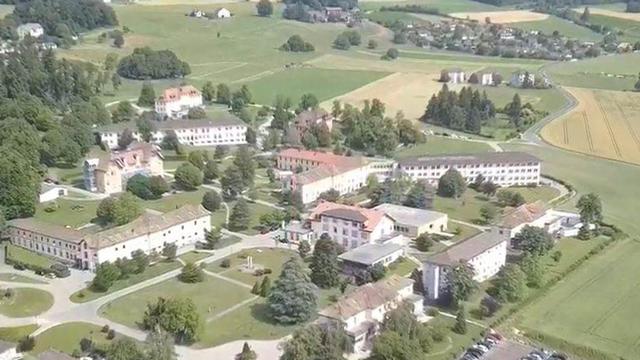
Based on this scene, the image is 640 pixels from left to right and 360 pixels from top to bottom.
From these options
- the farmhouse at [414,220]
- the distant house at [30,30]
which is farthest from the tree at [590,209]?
the distant house at [30,30]

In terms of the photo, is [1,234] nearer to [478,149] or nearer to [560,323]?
[560,323]

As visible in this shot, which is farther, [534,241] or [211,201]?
[211,201]

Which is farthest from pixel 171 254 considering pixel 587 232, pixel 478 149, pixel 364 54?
pixel 364 54

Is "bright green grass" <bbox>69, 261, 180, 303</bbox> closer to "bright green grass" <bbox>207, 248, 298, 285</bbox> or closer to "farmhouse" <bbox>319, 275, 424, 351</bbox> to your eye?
"bright green grass" <bbox>207, 248, 298, 285</bbox>

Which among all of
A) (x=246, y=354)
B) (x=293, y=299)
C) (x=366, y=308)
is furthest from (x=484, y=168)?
(x=246, y=354)

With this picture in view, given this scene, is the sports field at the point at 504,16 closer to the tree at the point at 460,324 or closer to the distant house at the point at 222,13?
the distant house at the point at 222,13

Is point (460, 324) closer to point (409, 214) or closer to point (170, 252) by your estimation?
point (409, 214)

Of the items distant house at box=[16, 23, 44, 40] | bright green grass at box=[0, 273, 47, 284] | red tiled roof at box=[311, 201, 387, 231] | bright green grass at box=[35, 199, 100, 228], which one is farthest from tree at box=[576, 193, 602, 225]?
distant house at box=[16, 23, 44, 40]
